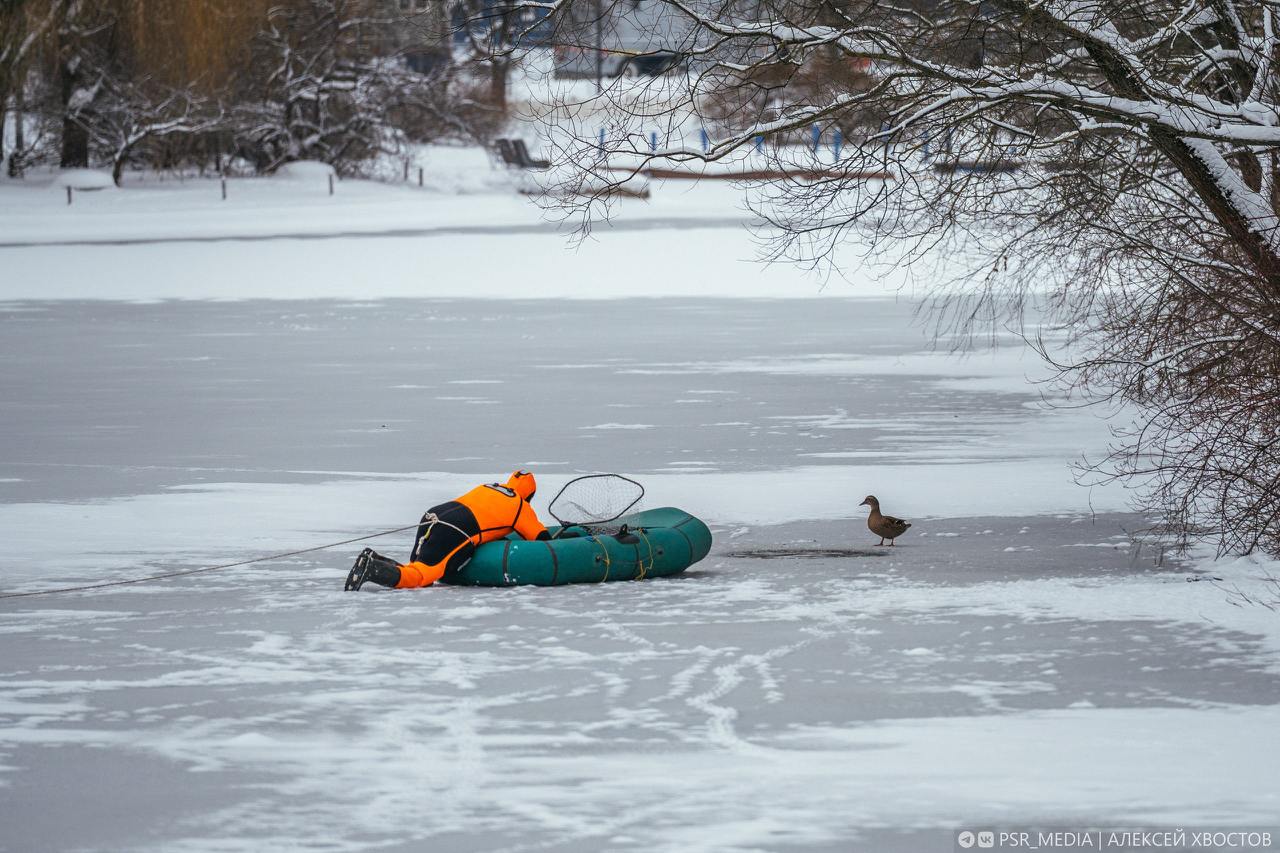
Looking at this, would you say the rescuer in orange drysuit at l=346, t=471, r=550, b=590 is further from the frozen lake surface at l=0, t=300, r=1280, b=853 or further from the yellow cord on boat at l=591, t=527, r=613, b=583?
the yellow cord on boat at l=591, t=527, r=613, b=583

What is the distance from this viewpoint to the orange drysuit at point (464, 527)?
9211 millimetres

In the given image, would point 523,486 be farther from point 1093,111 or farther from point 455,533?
point 1093,111

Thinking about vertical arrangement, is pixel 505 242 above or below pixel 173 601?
above

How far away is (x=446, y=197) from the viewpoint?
172ft

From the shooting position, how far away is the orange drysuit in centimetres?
921

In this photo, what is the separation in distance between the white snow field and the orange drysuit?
0.53ft

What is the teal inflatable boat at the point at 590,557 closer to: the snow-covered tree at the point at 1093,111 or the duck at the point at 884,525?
the duck at the point at 884,525

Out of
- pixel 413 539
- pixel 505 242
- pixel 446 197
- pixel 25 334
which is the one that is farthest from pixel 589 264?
pixel 413 539

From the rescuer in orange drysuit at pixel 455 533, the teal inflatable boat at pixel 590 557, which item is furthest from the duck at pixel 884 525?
the rescuer in orange drysuit at pixel 455 533

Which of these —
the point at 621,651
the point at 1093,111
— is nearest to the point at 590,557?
the point at 621,651

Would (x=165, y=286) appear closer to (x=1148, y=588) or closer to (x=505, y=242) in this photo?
(x=505, y=242)

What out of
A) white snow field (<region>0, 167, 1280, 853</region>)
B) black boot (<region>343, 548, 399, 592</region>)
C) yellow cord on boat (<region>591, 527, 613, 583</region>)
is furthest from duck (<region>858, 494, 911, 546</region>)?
black boot (<region>343, 548, 399, 592</region>)

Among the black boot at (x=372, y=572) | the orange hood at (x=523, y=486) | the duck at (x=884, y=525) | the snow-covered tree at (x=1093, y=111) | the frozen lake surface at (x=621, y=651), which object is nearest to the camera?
the frozen lake surface at (x=621, y=651)

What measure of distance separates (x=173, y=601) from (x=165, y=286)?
21.5 metres
